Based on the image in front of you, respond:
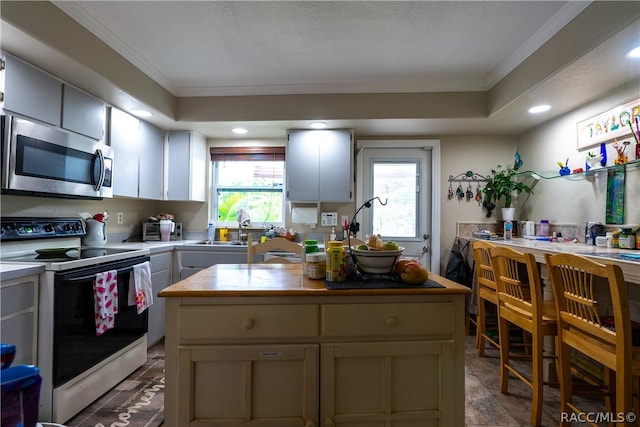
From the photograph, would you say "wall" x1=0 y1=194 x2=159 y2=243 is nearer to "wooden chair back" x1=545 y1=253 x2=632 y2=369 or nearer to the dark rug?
the dark rug

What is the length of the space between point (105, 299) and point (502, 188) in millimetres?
3524

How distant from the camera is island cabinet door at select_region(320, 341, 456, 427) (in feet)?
3.73

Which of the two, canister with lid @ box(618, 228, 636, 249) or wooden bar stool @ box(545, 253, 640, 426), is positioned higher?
canister with lid @ box(618, 228, 636, 249)

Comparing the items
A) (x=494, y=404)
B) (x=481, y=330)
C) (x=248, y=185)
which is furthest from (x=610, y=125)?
(x=248, y=185)

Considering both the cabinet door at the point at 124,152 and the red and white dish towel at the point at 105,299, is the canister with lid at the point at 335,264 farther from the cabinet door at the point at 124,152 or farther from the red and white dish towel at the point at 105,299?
the cabinet door at the point at 124,152

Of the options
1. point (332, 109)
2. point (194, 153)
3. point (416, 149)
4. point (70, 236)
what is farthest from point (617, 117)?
point (70, 236)

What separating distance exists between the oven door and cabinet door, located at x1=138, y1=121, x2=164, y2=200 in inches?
42.9

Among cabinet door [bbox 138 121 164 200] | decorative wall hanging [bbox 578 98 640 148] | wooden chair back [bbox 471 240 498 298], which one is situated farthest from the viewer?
cabinet door [bbox 138 121 164 200]

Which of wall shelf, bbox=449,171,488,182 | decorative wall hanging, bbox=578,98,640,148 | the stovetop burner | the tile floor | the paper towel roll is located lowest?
the tile floor

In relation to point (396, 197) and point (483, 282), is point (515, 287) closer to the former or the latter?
point (483, 282)

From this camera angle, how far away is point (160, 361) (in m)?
2.36

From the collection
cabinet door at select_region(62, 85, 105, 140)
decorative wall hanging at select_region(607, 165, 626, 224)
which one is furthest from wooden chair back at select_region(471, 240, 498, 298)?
cabinet door at select_region(62, 85, 105, 140)

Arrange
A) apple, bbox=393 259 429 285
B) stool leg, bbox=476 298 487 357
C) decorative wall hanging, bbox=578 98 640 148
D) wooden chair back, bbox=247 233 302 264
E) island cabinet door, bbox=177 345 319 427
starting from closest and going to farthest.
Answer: island cabinet door, bbox=177 345 319 427, apple, bbox=393 259 429 285, wooden chair back, bbox=247 233 302 264, decorative wall hanging, bbox=578 98 640 148, stool leg, bbox=476 298 487 357

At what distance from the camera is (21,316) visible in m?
1.50
